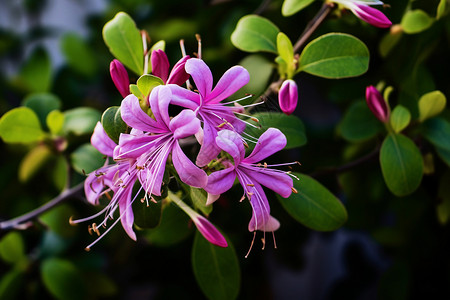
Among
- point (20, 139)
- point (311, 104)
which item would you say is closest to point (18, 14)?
point (20, 139)

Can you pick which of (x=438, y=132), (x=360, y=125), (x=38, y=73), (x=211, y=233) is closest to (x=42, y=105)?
(x=38, y=73)

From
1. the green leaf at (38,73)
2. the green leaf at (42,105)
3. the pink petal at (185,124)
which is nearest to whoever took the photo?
the pink petal at (185,124)

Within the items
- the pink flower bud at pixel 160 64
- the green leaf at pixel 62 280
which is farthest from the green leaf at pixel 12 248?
the pink flower bud at pixel 160 64

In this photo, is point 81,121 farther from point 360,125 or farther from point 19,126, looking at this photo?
point 360,125

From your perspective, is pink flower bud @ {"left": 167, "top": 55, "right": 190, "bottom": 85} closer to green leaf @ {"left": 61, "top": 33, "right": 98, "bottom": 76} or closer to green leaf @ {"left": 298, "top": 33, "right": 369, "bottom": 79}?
green leaf @ {"left": 298, "top": 33, "right": 369, "bottom": 79}

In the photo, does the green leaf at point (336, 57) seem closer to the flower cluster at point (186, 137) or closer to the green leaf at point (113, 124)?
the flower cluster at point (186, 137)

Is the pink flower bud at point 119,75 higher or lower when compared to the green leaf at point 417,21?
higher

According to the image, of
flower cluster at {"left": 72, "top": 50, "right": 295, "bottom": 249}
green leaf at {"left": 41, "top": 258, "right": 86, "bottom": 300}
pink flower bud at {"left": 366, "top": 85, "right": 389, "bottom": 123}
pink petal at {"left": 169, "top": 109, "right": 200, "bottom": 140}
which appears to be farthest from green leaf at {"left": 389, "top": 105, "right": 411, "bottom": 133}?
green leaf at {"left": 41, "top": 258, "right": 86, "bottom": 300}

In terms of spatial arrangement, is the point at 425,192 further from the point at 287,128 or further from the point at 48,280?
the point at 48,280
